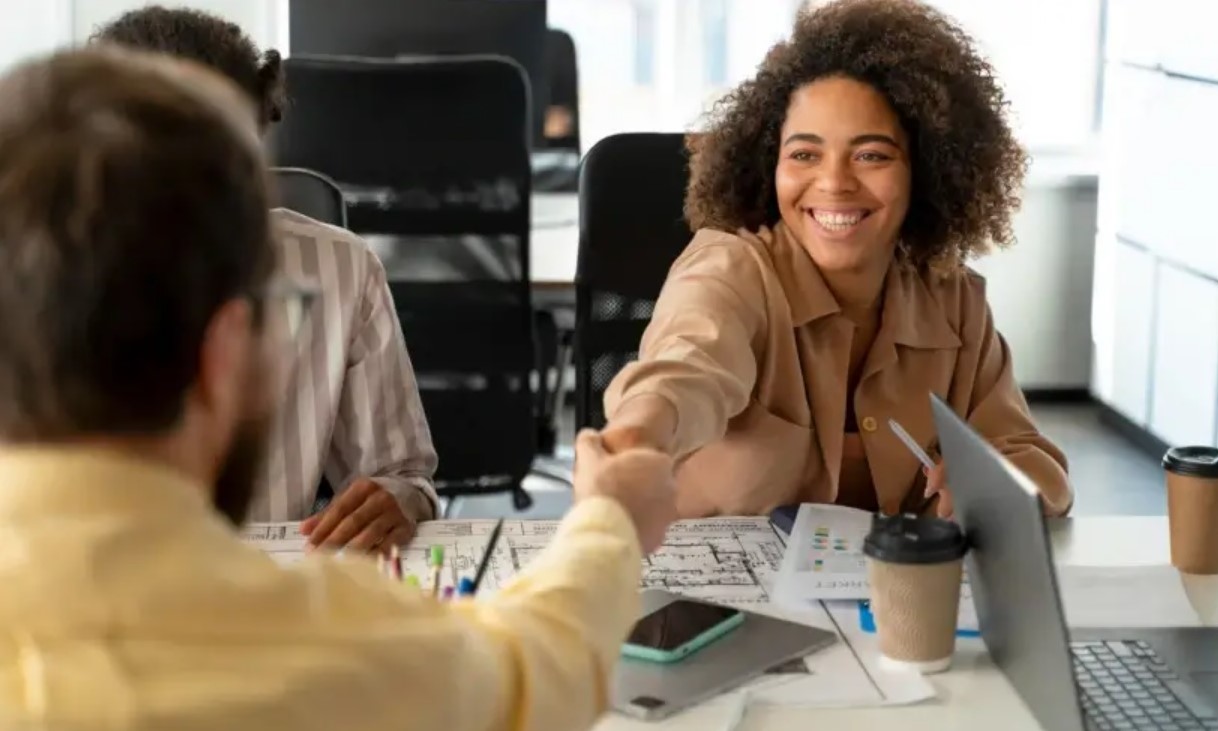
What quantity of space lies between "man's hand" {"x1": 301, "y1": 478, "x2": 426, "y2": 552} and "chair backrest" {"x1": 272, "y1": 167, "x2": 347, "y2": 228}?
24.6 inches

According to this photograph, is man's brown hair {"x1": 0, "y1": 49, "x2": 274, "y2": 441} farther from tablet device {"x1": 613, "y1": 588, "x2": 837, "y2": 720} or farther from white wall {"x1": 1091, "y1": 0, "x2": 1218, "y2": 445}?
white wall {"x1": 1091, "y1": 0, "x2": 1218, "y2": 445}

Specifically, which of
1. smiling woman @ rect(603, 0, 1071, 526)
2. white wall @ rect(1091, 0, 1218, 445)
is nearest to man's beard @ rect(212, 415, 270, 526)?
smiling woman @ rect(603, 0, 1071, 526)

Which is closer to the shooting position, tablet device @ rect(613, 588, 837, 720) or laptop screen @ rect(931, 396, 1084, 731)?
laptop screen @ rect(931, 396, 1084, 731)

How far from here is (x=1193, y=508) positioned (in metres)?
1.62

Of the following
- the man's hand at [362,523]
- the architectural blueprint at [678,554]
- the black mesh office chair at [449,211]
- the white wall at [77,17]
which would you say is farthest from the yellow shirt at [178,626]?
the white wall at [77,17]

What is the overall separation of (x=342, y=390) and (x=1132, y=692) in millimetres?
1005

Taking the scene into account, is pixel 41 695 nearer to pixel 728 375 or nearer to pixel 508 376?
pixel 728 375

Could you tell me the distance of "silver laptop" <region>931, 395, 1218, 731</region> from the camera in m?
1.17

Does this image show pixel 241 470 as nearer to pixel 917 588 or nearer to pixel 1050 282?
pixel 917 588

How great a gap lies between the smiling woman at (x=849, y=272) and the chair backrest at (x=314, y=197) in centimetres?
50

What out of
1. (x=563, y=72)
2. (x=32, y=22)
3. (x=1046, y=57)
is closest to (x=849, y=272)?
(x=563, y=72)

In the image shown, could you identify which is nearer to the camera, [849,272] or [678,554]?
[678,554]

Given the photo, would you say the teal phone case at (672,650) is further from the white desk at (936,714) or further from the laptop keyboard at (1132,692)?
the laptop keyboard at (1132,692)

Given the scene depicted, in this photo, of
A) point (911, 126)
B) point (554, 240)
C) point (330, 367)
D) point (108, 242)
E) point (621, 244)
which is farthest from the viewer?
point (554, 240)
